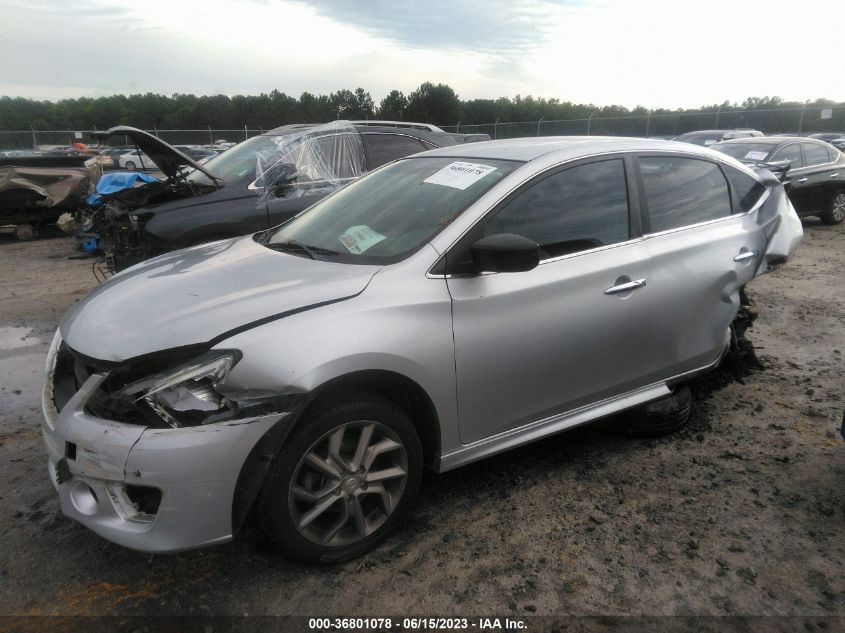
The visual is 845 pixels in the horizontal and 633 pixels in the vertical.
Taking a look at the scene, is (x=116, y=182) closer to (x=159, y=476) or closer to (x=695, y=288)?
(x=159, y=476)

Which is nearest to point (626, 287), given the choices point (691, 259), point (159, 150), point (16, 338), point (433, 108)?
point (691, 259)

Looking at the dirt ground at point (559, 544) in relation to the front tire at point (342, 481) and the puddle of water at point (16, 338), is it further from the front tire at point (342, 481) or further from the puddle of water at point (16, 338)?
the puddle of water at point (16, 338)

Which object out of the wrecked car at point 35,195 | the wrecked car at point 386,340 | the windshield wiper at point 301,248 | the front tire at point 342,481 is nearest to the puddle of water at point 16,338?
the wrecked car at point 386,340

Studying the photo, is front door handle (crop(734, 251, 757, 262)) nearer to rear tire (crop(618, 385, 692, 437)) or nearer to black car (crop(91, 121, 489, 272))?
rear tire (crop(618, 385, 692, 437))

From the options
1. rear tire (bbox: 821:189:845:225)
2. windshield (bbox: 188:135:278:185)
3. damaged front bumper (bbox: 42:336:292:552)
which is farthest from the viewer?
rear tire (bbox: 821:189:845:225)

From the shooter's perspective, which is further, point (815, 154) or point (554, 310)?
point (815, 154)

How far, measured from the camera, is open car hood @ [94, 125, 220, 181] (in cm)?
583

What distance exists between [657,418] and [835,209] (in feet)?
32.9

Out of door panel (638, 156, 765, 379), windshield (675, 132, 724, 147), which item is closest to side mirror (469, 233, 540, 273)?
door panel (638, 156, 765, 379)

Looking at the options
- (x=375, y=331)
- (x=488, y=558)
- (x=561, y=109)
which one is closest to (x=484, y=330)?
(x=375, y=331)

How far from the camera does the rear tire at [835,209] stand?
10.8 metres

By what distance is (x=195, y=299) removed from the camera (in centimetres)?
246

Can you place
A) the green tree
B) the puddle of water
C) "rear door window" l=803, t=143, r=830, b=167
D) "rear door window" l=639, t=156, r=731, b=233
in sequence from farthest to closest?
the green tree < "rear door window" l=803, t=143, r=830, b=167 < the puddle of water < "rear door window" l=639, t=156, r=731, b=233

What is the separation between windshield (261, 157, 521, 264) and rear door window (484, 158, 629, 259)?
0.18m
